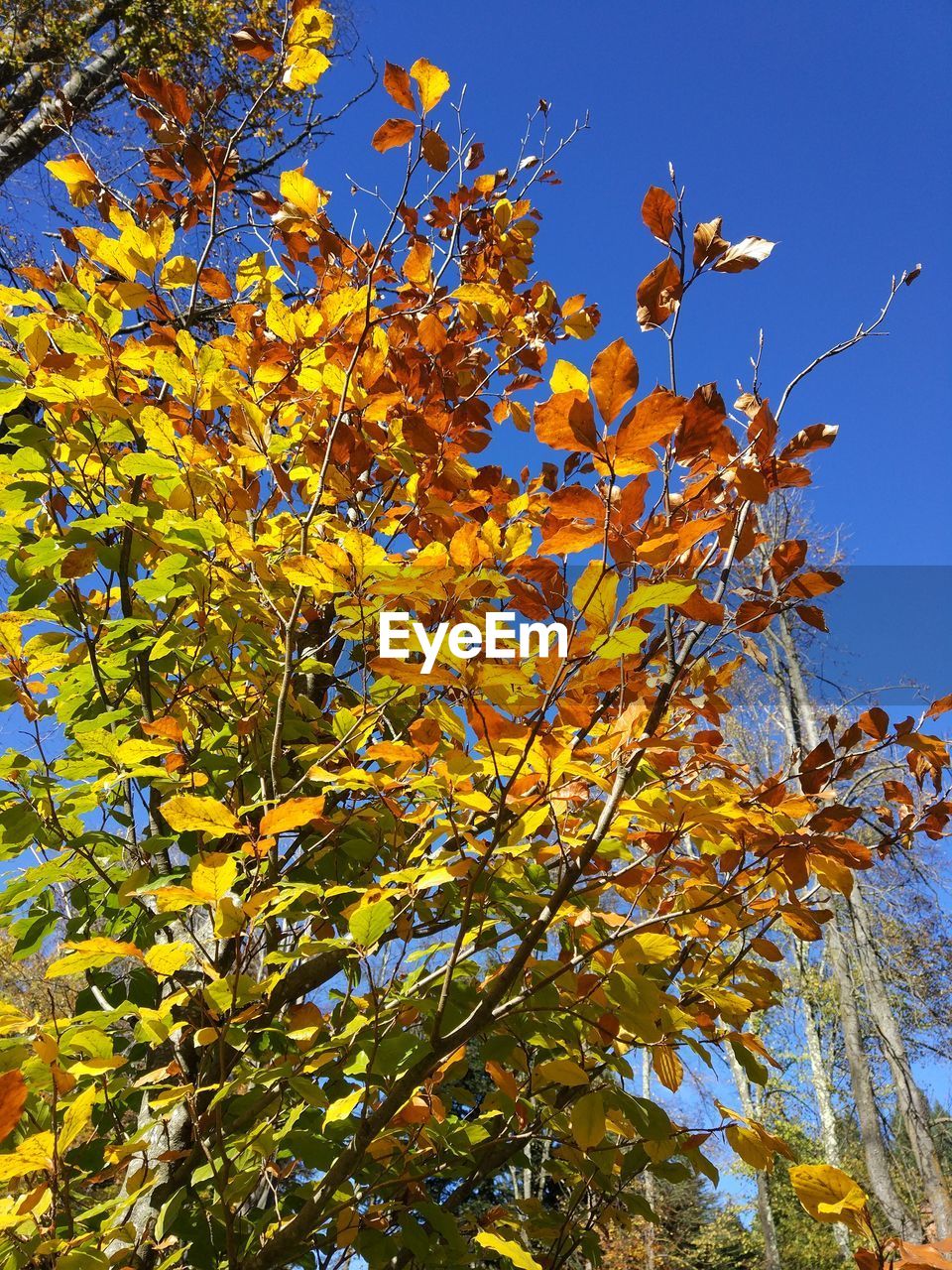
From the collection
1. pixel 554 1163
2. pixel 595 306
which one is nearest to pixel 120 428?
pixel 595 306

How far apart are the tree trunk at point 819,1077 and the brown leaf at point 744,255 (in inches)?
435

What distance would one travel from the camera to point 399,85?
1.42 metres

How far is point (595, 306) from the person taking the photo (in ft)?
6.65

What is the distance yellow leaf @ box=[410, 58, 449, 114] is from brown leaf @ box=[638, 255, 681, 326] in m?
0.89

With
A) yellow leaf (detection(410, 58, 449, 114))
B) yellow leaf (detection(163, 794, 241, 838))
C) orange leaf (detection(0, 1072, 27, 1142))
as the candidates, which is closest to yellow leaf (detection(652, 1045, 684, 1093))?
yellow leaf (detection(163, 794, 241, 838))

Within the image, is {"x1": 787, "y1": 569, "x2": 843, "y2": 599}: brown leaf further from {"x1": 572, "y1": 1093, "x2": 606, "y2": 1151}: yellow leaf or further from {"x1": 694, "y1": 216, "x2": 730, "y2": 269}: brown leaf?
{"x1": 572, "y1": 1093, "x2": 606, "y2": 1151}: yellow leaf

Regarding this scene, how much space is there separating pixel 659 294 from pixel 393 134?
A: 93 cm

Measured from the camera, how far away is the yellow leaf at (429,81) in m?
1.36

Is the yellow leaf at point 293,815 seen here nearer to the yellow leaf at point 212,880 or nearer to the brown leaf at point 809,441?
the yellow leaf at point 212,880

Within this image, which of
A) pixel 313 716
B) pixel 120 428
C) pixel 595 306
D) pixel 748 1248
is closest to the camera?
pixel 120 428

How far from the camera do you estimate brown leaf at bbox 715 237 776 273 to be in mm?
735

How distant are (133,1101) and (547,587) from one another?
112 centimetres

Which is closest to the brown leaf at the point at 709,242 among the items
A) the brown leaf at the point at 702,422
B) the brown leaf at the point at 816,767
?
the brown leaf at the point at 702,422

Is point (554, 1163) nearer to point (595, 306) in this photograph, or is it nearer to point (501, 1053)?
point (501, 1053)
